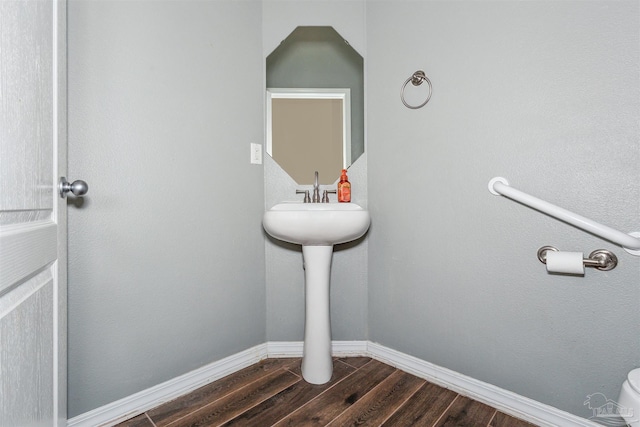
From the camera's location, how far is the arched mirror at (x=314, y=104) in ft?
5.55

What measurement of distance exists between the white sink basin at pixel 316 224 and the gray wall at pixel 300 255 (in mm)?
293

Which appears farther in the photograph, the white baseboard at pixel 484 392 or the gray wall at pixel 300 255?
the gray wall at pixel 300 255

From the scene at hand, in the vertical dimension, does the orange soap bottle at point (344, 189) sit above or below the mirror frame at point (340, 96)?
below

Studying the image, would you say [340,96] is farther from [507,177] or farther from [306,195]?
[507,177]

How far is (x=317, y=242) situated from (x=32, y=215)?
947 millimetres

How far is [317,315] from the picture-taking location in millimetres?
1446

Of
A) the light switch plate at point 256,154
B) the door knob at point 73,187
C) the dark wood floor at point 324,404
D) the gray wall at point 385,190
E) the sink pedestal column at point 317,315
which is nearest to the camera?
the door knob at point 73,187

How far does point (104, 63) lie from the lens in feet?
3.76

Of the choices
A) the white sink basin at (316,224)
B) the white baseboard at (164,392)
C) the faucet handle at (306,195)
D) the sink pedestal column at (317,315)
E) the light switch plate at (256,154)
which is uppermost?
the light switch plate at (256,154)

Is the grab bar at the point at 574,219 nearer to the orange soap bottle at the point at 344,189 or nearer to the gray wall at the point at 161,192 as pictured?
the orange soap bottle at the point at 344,189

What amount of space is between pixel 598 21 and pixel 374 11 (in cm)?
95

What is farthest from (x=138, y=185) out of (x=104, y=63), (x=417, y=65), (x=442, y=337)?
(x=442, y=337)

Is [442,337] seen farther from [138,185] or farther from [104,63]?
[104,63]

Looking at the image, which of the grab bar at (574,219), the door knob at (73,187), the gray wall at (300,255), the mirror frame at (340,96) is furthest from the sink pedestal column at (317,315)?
the door knob at (73,187)
